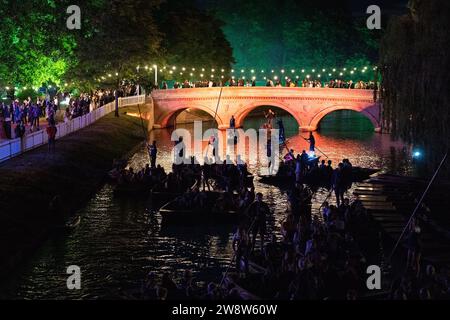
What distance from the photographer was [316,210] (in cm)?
4381

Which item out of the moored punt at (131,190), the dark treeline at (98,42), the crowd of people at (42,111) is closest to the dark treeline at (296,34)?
the dark treeline at (98,42)

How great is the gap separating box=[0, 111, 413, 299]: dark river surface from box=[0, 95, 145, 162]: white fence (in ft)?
16.4

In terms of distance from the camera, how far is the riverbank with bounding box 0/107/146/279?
111 ft

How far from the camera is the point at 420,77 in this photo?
32.4 meters

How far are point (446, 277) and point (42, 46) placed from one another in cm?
4341

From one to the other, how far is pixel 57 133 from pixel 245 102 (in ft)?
130

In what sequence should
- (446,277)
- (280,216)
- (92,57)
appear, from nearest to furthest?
(446,277) → (280,216) → (92,57)

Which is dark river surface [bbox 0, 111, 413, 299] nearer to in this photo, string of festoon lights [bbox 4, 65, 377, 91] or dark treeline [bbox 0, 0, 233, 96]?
dark treeline [bbox 0, 0, 233, 96]

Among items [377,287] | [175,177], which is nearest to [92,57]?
[175,177]

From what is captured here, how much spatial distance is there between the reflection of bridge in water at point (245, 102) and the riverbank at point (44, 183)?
26.1m

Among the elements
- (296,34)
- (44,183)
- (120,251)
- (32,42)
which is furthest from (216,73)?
(120,251)

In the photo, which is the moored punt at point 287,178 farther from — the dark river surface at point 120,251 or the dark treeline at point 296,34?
the dark treeline at point 296,34
